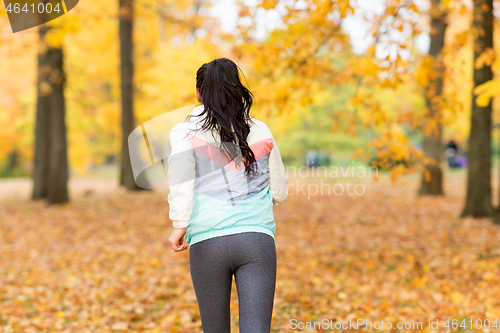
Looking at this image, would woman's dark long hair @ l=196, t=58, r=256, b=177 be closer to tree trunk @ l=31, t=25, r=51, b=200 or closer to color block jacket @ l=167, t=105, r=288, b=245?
color block jacket @ l=167, t=105, r=288, b=245

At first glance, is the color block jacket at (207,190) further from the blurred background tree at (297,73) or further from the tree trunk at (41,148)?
the tree trunk at (41,148)

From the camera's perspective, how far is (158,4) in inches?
494

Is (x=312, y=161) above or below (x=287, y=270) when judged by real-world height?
above

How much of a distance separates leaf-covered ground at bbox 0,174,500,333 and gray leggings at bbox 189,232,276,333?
2.04 metres

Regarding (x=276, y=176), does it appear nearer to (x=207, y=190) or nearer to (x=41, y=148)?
(x=207, y=190)

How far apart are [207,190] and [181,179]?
0.41 feet

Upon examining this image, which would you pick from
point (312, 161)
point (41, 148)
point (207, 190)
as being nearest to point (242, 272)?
point (207, 190)

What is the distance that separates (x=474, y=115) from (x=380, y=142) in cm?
330

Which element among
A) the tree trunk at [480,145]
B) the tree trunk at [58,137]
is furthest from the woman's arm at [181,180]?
the tree trunk at [58,137]

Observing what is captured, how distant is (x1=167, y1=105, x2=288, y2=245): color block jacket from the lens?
164 cm

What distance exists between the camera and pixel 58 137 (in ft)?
33.4

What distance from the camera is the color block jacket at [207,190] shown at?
164 cm

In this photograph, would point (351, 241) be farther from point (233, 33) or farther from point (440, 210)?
point (233, 33)

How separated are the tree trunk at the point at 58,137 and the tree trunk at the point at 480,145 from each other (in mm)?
9517
